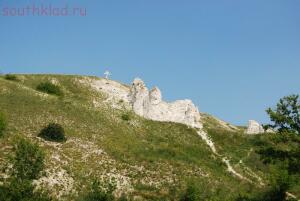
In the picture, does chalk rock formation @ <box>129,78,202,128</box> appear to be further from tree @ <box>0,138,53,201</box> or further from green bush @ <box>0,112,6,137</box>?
tree @ <box>0,138,53,201</box>

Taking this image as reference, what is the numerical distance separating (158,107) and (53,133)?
1370 inches

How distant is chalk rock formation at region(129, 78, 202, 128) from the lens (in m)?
95.3

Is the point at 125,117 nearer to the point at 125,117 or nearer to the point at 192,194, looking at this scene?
the point at 125,117

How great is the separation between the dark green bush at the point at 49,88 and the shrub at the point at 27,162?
39199mm

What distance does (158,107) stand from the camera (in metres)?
97.4

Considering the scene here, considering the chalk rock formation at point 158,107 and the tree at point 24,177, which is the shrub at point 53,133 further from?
the chalk rock formation at point 158,107

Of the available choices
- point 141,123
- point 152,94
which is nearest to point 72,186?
point 141,123

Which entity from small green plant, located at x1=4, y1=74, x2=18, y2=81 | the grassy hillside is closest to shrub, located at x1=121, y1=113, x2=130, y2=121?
the grassy hillside

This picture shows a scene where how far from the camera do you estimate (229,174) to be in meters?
72.8

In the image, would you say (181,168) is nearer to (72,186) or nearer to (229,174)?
(229,174)

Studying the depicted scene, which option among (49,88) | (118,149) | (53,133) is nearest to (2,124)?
(53,133)

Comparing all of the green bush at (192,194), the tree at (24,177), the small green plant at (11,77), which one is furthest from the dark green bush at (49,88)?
the green bush at (192,194)

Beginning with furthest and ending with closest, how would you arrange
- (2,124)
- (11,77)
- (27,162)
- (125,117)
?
1. (11,77)
2. (125,117)
3. (2,124)
4. (27,162)

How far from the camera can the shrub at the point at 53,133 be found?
67.1 m
